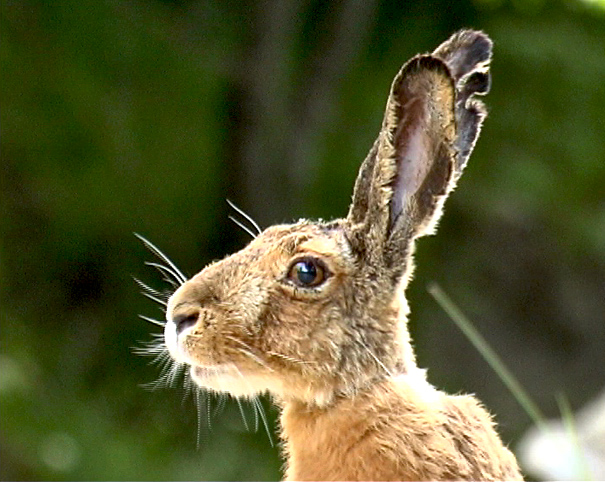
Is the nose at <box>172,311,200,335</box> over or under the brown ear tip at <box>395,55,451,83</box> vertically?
under

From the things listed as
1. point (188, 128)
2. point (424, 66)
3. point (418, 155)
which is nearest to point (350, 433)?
point (418, 155)

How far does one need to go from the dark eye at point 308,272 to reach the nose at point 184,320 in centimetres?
14

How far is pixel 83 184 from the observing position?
498 centimetres

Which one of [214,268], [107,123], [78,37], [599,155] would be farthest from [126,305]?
[214,268]

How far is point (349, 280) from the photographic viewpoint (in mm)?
1559

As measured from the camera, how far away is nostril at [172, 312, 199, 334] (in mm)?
1534

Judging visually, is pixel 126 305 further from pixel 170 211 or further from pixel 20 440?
pixel 20 440

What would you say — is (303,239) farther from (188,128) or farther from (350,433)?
(188,128)

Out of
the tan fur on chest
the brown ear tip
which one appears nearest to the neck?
the tan fur on chest

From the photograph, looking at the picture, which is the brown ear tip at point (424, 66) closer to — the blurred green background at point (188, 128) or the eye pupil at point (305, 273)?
the eye pupil at point (305, 273)

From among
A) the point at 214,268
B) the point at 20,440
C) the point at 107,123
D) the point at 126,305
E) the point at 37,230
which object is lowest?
the point at 214,268

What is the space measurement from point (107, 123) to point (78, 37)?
1.30ft

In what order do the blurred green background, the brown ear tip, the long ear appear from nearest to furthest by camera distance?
the brown ear tip
the long ear
the blurred green background

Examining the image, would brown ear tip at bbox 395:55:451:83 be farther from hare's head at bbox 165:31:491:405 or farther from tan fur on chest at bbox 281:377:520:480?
tan fur on chest at bbox 281:377:520:480
